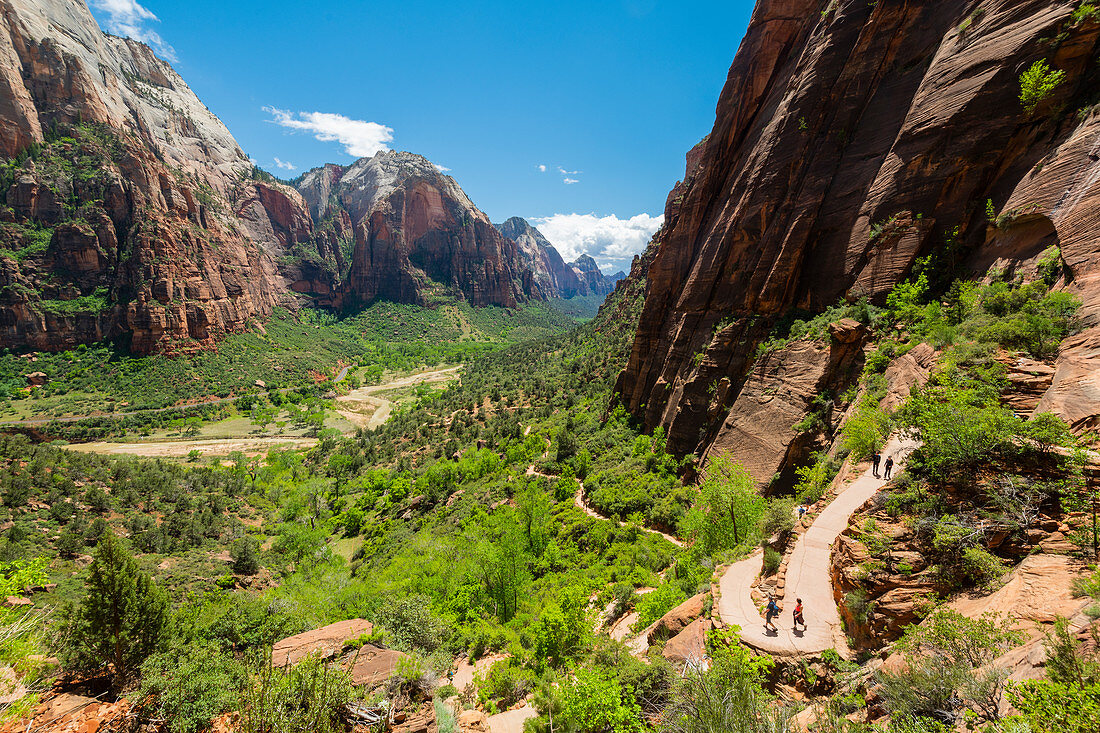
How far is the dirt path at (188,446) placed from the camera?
57.4 meters

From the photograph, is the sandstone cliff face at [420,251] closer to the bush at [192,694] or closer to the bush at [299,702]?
the bush at [192,694]

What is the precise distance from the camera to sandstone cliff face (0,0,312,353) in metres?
77.6

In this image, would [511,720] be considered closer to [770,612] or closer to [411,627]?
[411,627]

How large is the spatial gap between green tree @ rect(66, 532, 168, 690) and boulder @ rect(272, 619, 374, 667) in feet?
14.7

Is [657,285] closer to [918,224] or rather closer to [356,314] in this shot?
[918,224]

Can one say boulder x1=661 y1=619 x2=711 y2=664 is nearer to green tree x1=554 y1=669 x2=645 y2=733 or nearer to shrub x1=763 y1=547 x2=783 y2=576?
green tree x1=554 y1=669 x2=645 y2=733

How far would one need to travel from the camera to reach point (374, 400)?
300ft

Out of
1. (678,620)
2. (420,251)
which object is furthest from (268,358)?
(678,620)

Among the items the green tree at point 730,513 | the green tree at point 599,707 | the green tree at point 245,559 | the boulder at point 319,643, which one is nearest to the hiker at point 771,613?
the green tree at point 599,707

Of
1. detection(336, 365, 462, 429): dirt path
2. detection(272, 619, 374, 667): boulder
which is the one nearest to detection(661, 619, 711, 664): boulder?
detection(272, 619, 374, 667): boulder

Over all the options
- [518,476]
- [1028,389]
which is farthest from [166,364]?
[1028,389]

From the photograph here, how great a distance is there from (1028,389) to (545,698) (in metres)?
16.5

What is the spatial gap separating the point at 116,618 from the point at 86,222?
114229 mm

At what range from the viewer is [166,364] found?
3110 inches
